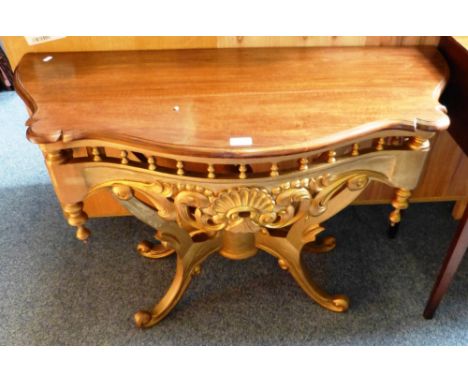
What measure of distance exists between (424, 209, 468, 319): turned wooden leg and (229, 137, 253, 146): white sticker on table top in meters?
0.57

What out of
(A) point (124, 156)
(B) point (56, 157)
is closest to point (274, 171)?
(A) point (124, 156)

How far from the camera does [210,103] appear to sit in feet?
2.73

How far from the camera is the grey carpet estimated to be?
3.84 ft

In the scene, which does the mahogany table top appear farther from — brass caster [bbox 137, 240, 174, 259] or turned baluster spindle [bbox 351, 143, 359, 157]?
brass caster [bbox 137, 240, 174, 259]

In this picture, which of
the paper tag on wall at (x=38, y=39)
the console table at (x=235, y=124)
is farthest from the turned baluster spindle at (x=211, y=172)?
the paper tag on wall at (x=38, y=39)

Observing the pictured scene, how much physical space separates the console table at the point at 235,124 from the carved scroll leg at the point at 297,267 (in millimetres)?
192

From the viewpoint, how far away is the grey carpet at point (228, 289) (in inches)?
46.1

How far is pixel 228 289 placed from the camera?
1.28 meters

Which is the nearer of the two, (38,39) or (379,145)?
(379,145)

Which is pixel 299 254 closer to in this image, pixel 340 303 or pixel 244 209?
pixel 340 303

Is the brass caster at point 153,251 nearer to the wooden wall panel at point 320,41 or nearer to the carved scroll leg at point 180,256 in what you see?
the carved scroll leg at point 180,256

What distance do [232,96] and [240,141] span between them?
0.15 meters

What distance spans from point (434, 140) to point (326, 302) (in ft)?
1.95
